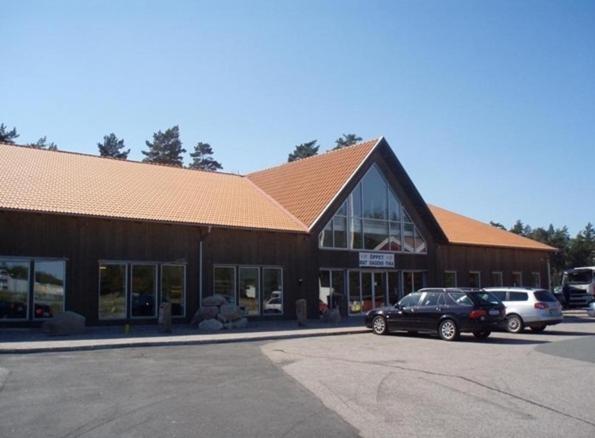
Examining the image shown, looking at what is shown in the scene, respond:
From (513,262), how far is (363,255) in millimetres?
13963

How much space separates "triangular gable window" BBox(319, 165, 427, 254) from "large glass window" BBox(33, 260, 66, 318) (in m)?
11.5

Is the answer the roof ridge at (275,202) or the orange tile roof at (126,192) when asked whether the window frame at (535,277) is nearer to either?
the roof ridge at (275,202)

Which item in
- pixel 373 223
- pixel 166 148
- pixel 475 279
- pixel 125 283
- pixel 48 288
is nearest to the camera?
pixel 48 288

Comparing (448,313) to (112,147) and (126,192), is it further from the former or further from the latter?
(112,147)

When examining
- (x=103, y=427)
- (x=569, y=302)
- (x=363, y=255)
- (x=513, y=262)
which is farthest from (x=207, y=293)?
(x=569, y=302)

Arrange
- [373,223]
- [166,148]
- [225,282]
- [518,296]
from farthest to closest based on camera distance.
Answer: [166,148] → [373,223] → [225,282] → [518,296]

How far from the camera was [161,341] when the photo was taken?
17422mm

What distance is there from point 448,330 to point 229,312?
777 cm

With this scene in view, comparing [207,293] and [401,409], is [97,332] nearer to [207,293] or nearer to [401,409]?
[207,293]

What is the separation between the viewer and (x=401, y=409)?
28.4 ft

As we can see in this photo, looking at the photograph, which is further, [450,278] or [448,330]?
[450,278]

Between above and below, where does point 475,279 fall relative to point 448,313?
above

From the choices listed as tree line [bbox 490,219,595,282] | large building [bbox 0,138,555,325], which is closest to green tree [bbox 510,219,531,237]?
tree line [bbox 490,219,595,282]

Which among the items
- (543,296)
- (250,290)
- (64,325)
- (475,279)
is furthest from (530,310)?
(64,325)
